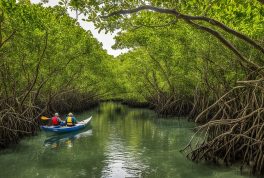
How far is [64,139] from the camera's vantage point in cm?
1603

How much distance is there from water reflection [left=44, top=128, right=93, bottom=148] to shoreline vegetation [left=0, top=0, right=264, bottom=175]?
1.20m

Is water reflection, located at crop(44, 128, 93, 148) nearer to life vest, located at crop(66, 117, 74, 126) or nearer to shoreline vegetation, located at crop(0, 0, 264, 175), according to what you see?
life vest, located at crop(66, 117, 74, 126)

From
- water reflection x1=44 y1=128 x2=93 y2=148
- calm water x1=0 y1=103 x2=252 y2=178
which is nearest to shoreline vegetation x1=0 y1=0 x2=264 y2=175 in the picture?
calm water x1=0 y1=103 x2=252 y2=178

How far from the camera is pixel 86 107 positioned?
37.4 m

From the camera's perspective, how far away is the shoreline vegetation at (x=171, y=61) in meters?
7.03

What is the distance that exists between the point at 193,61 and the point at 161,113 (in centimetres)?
786

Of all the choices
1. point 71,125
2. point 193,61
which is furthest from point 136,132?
point 193,61

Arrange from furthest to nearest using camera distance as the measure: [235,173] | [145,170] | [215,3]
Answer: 1. [145,170]
2. [235,173]
3. [215,3]

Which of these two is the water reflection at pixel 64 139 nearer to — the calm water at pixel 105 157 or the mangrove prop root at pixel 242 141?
the calm water at pixel 105 157

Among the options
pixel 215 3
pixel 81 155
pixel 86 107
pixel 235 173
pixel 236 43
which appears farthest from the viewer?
pixel 86 107

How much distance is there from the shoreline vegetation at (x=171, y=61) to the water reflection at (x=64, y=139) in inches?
47.2

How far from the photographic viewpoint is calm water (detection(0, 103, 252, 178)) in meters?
9.62

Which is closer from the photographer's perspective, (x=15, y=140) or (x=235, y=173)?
(x=235, y=173)

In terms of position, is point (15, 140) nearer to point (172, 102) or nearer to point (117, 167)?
point (117, 167)
